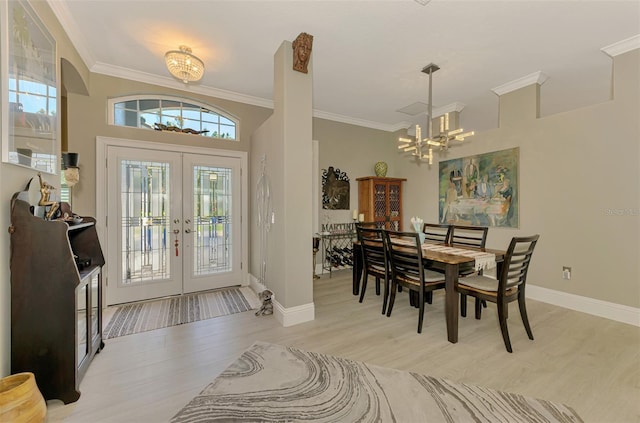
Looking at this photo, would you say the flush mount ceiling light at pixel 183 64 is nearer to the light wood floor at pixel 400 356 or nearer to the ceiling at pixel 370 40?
the ceiling at pixel 370 40

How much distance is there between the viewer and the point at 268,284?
3.32 metres

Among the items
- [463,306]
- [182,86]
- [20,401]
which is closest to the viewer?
[20,401]

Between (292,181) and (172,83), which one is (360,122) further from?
(172,83)

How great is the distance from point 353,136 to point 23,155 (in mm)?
4587

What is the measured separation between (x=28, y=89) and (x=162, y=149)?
5.91 ft

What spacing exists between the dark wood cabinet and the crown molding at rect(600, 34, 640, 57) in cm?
519

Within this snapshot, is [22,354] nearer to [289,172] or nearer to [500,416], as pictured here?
[289,172]

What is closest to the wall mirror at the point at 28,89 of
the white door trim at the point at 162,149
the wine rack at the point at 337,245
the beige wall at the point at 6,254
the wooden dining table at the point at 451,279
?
the beige wall at the point at 6,254

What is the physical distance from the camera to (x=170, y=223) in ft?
11.9

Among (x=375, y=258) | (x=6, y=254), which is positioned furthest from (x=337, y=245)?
(x=6, y=254)

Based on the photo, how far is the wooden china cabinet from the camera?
17.0 ft

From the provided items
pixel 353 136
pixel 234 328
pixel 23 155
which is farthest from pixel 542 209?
pixel 23 155

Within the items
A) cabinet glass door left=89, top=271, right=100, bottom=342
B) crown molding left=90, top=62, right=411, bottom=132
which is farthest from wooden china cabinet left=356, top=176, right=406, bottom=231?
cabinet glass door left=89, top=271, right=100, bottom=342

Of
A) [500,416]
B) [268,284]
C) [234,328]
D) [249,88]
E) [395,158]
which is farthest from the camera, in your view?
[395,158]
